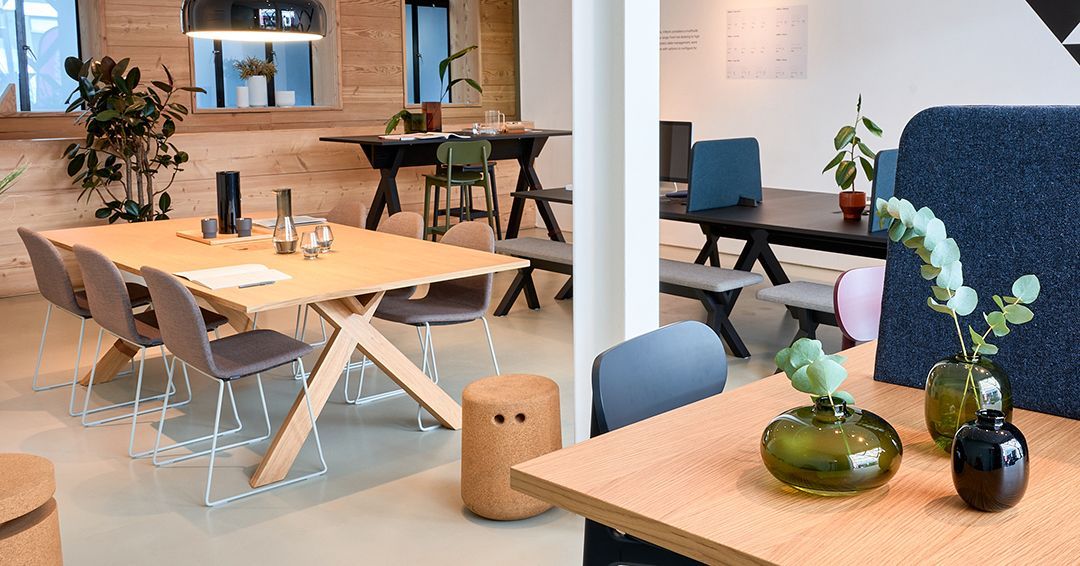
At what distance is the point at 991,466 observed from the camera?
130 cm

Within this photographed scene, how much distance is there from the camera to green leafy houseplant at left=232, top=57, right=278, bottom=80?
9656 millimetres

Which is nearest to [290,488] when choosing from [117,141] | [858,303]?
[858,303]

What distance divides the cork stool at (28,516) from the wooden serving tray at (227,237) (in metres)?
2.04

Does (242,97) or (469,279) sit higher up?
(242,97)

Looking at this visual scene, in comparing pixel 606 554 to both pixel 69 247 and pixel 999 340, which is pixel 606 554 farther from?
pixel 69 247

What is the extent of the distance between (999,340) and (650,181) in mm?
1573

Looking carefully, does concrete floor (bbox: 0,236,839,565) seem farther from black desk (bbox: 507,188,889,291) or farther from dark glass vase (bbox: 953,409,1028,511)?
dark glass vase (bbox: 953,409,1028,511)

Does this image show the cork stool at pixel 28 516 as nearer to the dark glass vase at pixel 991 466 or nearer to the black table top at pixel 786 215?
the dark glass vase at pixel 991 466

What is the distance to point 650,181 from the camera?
3.21 m

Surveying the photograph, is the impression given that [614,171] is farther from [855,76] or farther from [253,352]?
[855,76]

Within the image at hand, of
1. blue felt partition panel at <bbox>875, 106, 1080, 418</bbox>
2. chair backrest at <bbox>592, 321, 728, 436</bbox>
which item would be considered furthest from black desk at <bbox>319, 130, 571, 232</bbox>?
blue felt partition panel at <bbox>875, 106, 1080, 418</bbox>

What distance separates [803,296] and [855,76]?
3281mm

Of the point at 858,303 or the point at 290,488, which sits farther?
the point at 290,488

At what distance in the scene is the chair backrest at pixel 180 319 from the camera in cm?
337
